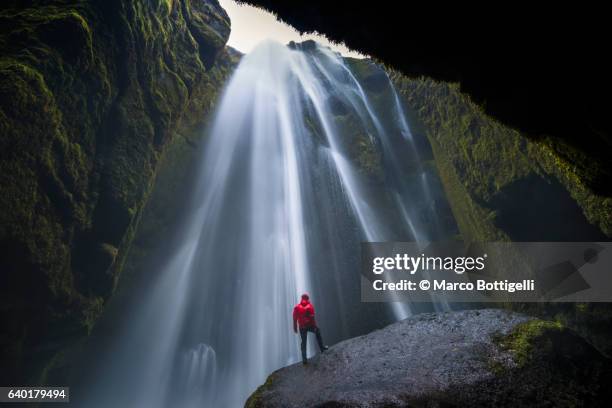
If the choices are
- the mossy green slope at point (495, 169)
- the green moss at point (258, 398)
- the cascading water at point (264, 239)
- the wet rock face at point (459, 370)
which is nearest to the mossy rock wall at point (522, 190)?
the mossy green slope at point (495, 169)

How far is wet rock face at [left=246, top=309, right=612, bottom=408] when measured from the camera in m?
5.30

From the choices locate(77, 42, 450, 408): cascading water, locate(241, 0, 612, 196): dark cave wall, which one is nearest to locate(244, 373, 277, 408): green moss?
locate(241, 0, 612, 196): dark cave wall

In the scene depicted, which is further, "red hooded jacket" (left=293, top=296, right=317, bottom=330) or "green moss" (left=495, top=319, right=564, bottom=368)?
"red hooded jacket" (left=293, top=296, right=317, bottom=330)

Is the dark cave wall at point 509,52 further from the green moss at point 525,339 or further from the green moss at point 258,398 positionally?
the green moss at point 258,398

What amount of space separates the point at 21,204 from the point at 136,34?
8.32 m

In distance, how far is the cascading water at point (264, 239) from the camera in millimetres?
17562

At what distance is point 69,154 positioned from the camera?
10180 millimetres

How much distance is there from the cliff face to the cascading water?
5.65m

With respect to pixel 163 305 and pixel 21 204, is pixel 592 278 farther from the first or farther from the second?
pixel 163 305

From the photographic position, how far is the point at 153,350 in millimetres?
17641

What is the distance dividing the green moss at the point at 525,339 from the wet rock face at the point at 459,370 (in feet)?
0.05

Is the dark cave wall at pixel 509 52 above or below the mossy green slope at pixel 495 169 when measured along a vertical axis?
below

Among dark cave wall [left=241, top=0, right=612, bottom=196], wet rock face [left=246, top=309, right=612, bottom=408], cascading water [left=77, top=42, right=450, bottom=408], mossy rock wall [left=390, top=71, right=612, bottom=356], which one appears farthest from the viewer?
cascading water [left=77, top=42, right=450, bottom=408]

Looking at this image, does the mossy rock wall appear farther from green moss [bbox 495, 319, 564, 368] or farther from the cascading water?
the cascading water
